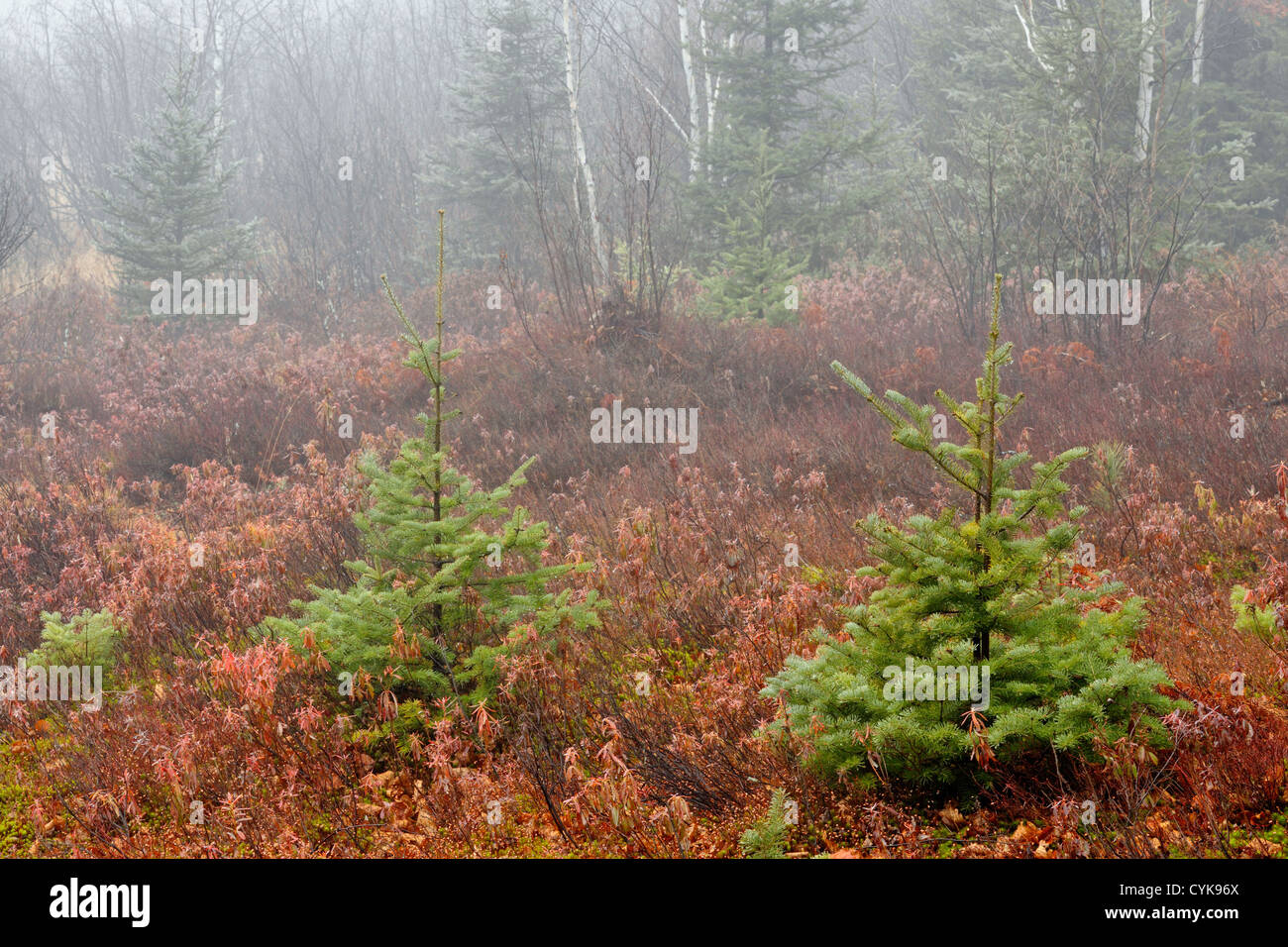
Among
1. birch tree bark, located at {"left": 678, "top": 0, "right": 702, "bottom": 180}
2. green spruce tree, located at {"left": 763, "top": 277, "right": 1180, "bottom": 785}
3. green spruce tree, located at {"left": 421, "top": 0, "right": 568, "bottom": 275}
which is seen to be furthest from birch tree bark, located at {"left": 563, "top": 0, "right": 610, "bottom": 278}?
green spruce tree, located at {"left": 763, "top": 277, "right": 1180, "bottom": 785}

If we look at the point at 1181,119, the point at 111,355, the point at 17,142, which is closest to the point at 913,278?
the point at 1181,119

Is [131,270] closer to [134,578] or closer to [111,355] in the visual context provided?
[111,355]

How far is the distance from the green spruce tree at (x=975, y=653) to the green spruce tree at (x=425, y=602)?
160 cm

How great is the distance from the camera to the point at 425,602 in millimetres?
4082

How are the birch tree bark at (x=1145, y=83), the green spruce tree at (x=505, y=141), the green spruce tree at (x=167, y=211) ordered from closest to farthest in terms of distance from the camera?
1. the birch tree bark at (x=1145, y=83)
2. the green spruce tree at (x=167, y=211)
3. the green spruce tree at (x=505, y=141)

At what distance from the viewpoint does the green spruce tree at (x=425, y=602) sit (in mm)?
4043

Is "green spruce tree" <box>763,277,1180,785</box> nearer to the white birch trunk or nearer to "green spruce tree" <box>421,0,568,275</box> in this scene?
"green spruce tree" <box>421,0,568,275</box>

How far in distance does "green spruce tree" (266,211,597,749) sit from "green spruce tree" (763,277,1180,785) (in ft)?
5.26

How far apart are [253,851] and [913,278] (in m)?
13.3

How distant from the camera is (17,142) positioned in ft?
83.4

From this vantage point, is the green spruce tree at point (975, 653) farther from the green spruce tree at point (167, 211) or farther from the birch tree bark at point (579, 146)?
the green spruce tree at point (167, 211)

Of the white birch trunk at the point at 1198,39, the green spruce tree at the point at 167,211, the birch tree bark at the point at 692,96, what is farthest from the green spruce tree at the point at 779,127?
the green spruce tree at the point at 167,211

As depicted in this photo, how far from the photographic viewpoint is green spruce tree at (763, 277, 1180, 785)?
2861 millimetres

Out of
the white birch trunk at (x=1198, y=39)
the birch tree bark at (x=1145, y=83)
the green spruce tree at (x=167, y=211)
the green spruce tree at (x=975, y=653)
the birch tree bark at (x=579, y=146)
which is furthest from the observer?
the white birch trunk at (x=1198, y=39)
